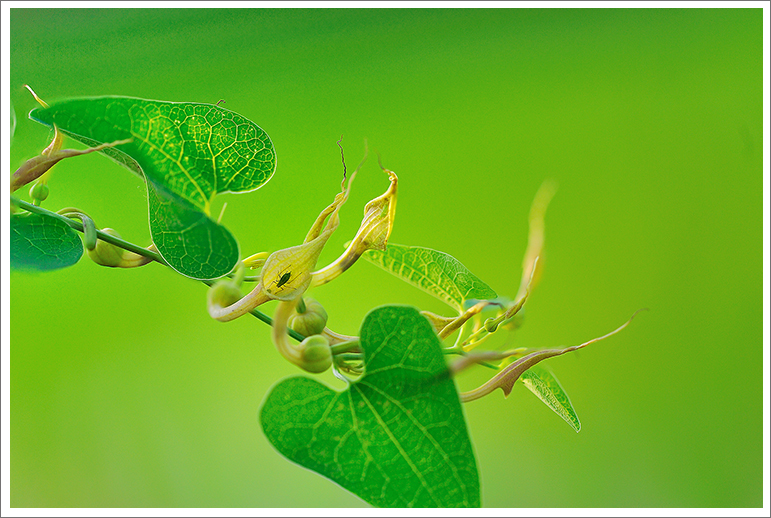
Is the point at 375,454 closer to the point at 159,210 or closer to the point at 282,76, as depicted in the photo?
the point at 159,210

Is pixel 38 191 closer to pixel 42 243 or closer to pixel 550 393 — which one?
pixel 42 243

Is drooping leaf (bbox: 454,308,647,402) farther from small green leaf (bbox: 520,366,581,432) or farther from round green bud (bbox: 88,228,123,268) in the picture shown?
round green bud (bbox: 88,228,123,268)

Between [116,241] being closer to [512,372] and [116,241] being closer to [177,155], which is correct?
[177,155]

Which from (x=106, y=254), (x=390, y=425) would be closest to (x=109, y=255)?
(x=106, y=254)

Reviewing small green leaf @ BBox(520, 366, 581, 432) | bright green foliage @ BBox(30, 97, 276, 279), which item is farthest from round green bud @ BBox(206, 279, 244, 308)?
small green leaf @ BBox(520, 366, 581, 432)
